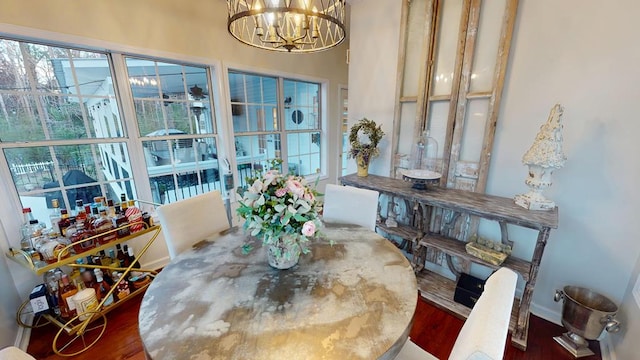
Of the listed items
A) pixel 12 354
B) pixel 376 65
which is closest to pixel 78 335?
pixel 12 354

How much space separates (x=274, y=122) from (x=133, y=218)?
2119 millimetres

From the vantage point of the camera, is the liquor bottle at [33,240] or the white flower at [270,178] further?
the liquor bottle at [33,240]

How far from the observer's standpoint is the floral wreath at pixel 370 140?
235 cm

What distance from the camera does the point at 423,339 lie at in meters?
1.70

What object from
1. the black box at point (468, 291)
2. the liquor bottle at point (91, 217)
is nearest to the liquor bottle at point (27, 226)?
the liquor bottle at point (91, 217)

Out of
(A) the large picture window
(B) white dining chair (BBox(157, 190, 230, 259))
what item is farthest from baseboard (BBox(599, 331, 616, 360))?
(B) white dining chair (BBox(157, 190, 230, 259))

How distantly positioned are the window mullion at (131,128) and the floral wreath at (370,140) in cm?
205

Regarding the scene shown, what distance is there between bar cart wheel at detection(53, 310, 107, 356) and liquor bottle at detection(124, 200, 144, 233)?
60cm

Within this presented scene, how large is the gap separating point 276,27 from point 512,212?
1.79 metres

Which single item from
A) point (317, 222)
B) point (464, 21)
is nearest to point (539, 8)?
point (464, 21)

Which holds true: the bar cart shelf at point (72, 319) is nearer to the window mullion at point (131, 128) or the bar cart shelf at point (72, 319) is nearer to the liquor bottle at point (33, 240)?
the liquor bottle at point (33, 240)

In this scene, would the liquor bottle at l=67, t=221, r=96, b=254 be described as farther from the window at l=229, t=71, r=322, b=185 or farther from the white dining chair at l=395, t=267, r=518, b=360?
the white dining chair at l=395, t=267, r=518, b=360

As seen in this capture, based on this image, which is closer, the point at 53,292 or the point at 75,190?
the point at 53,292

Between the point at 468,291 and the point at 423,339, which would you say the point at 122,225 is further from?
the point at 468,291
